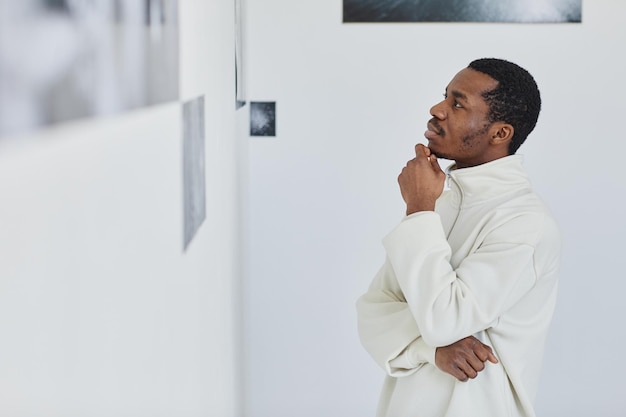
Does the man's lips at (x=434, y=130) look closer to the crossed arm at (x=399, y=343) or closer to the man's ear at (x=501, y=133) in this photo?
the man's ear at (x=501, y=133)

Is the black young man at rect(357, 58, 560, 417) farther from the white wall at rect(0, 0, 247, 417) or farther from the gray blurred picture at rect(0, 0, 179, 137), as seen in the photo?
the gray blurred picture at rect(0, 0, 179, 137)

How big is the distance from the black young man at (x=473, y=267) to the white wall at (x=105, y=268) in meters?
0.45

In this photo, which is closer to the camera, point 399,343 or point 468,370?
point 468,370

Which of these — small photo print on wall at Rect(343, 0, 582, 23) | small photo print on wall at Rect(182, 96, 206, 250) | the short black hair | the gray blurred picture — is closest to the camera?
the gray blurred picture

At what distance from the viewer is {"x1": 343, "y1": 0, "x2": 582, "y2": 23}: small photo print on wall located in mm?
3061

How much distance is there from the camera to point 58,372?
55 centimetres

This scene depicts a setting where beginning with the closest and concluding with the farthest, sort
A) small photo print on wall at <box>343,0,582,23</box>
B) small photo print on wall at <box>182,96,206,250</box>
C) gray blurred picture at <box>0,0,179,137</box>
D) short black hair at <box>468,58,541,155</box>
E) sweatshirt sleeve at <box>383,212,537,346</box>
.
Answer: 1. gray blurred picture at <box>0,0,179,137</box>
2. small photo print on wall at <box>182,96,206,250</box>
3. sweatshirt sleeve at <box>383,212,537,346</box>
4. short black hair at <box>468,58,541,155</box>
5. small photo print on wall at <box>343,0,582,23</box>

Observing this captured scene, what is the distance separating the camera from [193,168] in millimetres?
1283

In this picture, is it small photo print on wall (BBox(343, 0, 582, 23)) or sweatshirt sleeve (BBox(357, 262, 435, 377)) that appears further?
small photo print on wall (BBox(343, 0, 582, 23))

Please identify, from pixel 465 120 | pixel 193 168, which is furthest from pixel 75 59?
pixel 465 120

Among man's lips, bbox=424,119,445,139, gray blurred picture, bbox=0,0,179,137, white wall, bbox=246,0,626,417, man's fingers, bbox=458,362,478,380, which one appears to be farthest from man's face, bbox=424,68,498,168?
white wall, bbox=246,0,626,417

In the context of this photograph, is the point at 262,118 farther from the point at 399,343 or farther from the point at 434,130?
the point at 399,343

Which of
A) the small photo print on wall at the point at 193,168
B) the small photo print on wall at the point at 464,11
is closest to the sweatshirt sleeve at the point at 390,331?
the small photo print on wall at the point at 193,168

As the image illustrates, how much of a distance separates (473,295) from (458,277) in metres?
0.05
